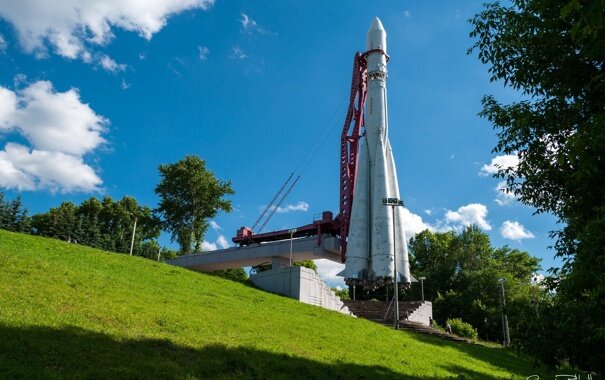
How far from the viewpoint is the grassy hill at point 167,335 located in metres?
10.4

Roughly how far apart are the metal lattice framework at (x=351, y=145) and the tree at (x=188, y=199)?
19.5 metres

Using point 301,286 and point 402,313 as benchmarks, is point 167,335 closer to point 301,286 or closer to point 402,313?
Result: point 301,286

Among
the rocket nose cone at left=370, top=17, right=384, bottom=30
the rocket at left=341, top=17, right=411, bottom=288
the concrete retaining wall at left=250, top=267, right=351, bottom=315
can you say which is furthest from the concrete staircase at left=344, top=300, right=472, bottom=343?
the rocket nose cone at left=370, top=17, right=384, bottom=30

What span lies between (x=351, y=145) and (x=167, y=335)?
3340 centimetres

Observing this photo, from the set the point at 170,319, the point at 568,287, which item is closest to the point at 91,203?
the point at 170,319

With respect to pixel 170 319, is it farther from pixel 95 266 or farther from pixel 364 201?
pixel 364 201

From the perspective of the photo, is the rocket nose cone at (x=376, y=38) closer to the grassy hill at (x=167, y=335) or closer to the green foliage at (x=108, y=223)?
the grassy hill at (x=167, y=335)

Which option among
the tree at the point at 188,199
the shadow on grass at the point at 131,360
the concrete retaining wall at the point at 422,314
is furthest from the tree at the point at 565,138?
the tree at the point at 188,199

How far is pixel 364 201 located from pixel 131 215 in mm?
→ 44730

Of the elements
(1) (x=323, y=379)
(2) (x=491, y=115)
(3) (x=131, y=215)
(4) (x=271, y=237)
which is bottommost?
(1) (x=323, y=379)

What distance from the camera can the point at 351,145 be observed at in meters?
44.7

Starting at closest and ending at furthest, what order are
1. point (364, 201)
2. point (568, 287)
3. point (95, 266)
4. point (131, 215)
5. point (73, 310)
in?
point (568, 287) → point (73, 310) → point (95, 266) → point (364, 201) → point (131, 215)

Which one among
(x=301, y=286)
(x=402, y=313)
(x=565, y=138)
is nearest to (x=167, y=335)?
(x=565, y=138)

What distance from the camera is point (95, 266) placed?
22.8m
